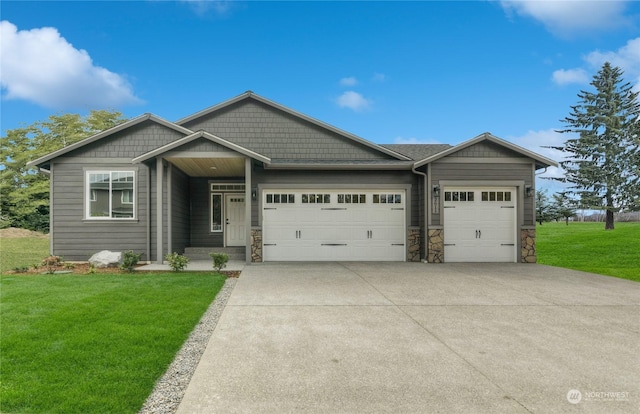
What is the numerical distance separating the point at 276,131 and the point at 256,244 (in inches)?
182

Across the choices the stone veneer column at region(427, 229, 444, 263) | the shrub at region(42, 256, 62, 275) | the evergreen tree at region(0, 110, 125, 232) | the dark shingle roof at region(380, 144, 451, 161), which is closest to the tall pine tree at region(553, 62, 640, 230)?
the dark shingle roof at region(380, 144, 451, 161)

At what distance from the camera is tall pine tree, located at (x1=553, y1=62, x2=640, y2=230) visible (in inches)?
905

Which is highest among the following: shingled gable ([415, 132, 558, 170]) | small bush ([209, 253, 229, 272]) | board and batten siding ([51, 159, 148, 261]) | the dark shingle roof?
the dark shingle roof

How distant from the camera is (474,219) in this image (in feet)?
33.5

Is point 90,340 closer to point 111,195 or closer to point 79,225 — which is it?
point 111,195

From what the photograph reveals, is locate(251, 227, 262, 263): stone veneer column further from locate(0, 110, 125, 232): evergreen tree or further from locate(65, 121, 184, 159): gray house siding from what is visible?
locate(0, 110, 125, 232): evergreen tree

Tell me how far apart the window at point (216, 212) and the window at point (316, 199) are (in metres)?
3.65

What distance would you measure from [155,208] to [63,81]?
541 inches

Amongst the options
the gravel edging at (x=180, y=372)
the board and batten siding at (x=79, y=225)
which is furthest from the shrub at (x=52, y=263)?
the gravel edging at (x=180, y=372)

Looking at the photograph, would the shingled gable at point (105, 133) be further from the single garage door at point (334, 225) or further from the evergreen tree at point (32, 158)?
the evergreen tree at point (32, 158)

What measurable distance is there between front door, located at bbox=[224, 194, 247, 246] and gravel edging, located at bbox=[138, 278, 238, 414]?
7.93 meters

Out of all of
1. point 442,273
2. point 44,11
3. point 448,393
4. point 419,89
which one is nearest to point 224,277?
point 442,273

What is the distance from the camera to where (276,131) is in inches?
491

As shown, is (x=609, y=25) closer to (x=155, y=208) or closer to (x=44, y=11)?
(x=155, y=208)
